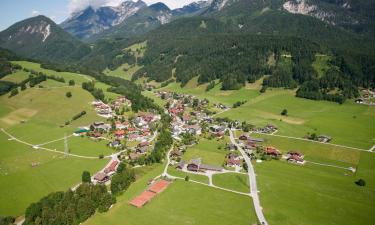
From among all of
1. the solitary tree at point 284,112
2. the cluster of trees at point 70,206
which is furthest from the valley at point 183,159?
the solitary tree at point 284,112

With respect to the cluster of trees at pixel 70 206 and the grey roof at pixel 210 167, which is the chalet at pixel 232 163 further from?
the cluster of trees at pixel 70 206

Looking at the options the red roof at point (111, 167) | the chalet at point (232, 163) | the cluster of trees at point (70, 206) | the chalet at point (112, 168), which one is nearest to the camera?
the cluster of trees at point (70, 206)

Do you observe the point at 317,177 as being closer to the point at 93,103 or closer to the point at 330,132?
the point at 330,132

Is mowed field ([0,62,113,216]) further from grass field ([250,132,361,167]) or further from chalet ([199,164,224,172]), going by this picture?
grass field ([250,132,361,167])

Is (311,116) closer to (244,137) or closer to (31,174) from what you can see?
(244,137)

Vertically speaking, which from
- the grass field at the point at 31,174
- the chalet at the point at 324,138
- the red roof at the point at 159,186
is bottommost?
the grass field at the point at 31,174

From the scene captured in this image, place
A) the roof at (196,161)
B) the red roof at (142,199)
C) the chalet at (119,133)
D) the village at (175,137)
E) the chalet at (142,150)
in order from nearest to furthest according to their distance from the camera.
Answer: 1. the red roof at (142,199)
2. the village at (175,137)
3. the roof at (196,161)
4. the chalet at (142,150)
5. the chalet at (119,133)

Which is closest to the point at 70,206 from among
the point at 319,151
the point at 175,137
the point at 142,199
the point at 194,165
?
the point at 142,199
